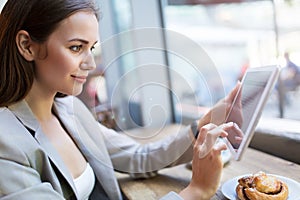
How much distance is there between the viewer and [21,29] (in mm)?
720

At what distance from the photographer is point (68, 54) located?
732 millimetres

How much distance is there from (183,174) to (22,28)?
63 centimetres

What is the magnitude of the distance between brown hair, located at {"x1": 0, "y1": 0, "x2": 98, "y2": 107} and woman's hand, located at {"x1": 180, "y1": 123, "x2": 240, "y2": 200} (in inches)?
17.0

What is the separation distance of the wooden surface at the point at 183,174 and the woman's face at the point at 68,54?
0.36 m

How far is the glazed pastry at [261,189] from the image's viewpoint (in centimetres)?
62

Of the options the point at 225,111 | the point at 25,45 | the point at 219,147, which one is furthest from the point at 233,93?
the point at 25,45

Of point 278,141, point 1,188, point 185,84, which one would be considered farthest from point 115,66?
point 1,188

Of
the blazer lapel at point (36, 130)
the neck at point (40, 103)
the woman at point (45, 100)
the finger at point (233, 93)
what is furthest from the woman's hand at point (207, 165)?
the neck at point (40, 103)

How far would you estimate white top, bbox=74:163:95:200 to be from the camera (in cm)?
83

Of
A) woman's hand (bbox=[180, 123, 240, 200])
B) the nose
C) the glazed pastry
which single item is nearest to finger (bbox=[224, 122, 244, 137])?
woman's hand (bbox=[180, 123, 240, 200])

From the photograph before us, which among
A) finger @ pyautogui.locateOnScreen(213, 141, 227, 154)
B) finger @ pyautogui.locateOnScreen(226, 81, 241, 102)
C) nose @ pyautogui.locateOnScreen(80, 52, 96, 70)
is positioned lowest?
finger @ pyautogui.locateOnScreen(213, 141, 227, 154)

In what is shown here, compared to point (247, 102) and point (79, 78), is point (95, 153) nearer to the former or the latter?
point (79, 78)

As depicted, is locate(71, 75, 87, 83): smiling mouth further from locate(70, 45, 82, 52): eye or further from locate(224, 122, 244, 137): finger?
locate(224, 122, 244, 137): finger

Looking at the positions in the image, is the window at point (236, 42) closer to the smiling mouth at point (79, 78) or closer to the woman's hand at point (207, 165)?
the woman's hand at point (207, 165)
